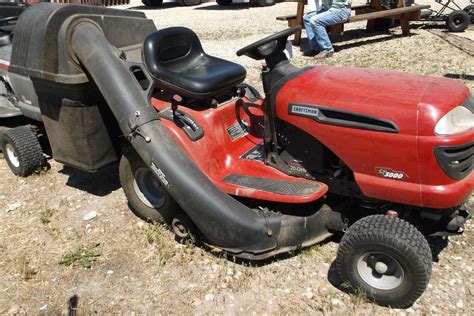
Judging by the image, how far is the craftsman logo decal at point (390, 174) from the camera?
2.39 metres

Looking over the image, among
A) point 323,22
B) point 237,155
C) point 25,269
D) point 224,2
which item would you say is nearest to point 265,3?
point 224,2

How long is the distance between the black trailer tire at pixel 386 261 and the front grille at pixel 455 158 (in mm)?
350

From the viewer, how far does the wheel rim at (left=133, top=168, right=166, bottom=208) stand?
335 centimetres

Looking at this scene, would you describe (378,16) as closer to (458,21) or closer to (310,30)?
(310,30)

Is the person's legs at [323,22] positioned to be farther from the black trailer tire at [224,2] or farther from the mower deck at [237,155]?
the black trailer tire at [224,2]

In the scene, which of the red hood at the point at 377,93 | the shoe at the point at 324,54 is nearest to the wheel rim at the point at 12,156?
the red hood at the point at 377,93

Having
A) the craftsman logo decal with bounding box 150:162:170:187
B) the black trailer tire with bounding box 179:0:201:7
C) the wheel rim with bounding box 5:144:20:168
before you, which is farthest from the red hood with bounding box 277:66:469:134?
the black trailer tire with bounding box 179:0:201:7

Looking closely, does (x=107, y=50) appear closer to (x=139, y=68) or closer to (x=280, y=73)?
(x=139, y=68)

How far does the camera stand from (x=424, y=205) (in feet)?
7.80

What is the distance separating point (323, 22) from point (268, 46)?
5.02 meters

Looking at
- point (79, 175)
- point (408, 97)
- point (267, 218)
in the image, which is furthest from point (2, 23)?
point (408, 97)

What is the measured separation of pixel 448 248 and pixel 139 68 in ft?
7.52

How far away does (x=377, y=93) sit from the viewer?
246 centimetres

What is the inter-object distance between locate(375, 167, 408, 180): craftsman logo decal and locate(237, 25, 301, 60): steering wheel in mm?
887
